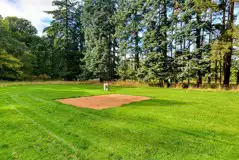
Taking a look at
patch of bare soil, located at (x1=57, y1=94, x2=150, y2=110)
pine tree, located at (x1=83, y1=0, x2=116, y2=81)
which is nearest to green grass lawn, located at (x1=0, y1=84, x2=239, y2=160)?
patch of bare soil, located at (x1=57, y1=94, x2=150, y2=110)

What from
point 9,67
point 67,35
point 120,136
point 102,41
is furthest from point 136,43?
point 9,67

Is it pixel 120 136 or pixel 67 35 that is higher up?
pixel 67 35

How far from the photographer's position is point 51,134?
11.1 feet

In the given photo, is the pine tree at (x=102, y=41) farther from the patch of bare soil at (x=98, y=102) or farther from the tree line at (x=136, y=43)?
the patch of bare soil at (x=98, y=102)

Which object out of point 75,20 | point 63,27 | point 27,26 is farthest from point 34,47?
point 27,26

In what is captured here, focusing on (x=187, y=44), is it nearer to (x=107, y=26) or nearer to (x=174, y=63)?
(x=174, y=63)

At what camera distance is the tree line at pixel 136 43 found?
13086mm

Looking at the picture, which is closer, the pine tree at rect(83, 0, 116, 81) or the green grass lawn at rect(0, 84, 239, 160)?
the green grass lawn at rect(0, 84, 239, 160)

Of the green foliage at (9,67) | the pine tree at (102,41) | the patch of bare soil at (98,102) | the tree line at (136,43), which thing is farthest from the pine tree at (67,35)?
the patch of bare soil at (98,102)

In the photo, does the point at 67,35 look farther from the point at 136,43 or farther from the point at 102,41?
the point at 136,43

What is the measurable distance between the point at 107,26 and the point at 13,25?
20852 mm

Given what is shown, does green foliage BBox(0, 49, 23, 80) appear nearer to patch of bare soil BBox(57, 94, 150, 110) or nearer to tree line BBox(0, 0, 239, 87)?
tree line BBox(0, 0, 239, 87)

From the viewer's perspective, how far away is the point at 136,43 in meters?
18.6

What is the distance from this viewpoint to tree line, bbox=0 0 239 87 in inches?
515
